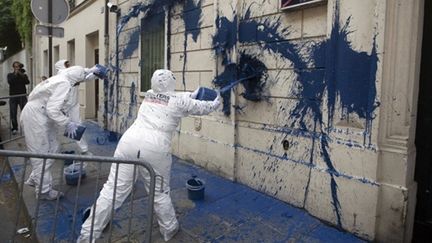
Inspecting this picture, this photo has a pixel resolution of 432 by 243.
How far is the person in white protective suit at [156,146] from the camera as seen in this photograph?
310 cm

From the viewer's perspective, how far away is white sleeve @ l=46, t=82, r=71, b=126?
13.0ft

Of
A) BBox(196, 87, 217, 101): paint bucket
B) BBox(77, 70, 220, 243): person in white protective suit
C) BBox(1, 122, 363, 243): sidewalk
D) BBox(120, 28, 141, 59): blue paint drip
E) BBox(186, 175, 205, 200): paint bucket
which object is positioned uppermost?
BBox(120, 28, 141, 59): blue paint drip

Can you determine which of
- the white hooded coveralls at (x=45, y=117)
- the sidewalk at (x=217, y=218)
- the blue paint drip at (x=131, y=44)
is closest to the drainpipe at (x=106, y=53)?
the blue paint drip at (x=131, y=44)

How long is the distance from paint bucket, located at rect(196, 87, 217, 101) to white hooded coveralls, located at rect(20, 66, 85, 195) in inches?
61.2

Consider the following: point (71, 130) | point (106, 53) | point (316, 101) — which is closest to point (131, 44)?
point (106, 53)

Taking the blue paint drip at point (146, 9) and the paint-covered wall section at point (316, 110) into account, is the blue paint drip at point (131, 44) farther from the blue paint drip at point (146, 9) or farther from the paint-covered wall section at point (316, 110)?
the paint-covered wall section at point (316, 110)

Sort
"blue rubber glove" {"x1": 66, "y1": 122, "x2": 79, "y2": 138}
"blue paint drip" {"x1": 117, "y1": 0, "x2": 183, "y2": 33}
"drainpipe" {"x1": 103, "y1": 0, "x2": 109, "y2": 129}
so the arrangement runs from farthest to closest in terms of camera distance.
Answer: "drainpipe" {"x1": 103, "y1": 0, "x2": 109, "y2": 129}, "blue paint drip" {"x1": 117, "y1": 0, "x2": 183, "y2": 33}, "blue rubber glove" {"x1": 66, "y1": 122, "x2": 79, "y2": 138}

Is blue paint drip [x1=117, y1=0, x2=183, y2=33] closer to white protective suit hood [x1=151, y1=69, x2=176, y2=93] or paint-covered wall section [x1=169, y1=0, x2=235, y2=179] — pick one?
paint-covered wall section [x1=169, y1=0, x2=235, y2=179]

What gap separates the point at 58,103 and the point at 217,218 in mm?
2134

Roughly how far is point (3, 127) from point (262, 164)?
7336 millimetres

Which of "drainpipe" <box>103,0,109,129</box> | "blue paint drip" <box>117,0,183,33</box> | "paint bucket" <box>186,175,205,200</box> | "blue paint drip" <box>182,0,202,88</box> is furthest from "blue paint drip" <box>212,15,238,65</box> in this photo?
"drainpipe" <box>103,0,109,129</box>

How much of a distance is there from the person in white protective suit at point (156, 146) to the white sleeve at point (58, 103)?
3.66 feet

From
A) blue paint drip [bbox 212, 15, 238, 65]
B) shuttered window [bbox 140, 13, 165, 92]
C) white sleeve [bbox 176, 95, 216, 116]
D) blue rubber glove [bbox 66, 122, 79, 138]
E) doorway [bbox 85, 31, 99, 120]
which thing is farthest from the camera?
doorway [bbox 85, 31, 99, 120]

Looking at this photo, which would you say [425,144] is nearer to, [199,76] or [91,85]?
[199,76]
